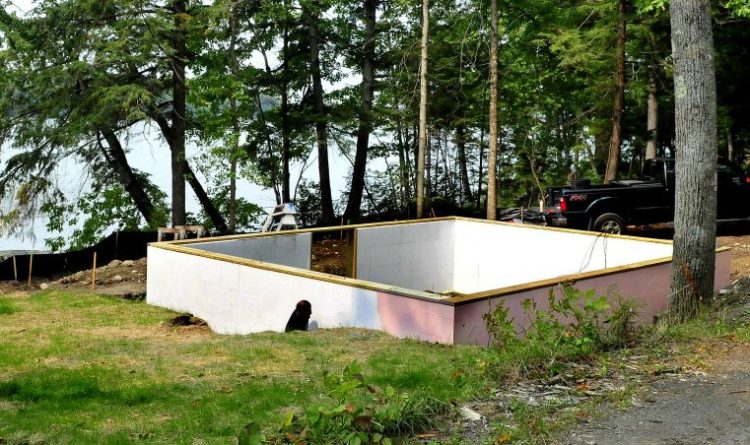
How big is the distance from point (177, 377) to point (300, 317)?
3856mm

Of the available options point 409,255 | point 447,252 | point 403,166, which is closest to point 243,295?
point 409,255

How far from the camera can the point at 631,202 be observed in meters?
17.8

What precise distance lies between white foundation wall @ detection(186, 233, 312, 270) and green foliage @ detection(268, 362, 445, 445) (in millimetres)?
9573

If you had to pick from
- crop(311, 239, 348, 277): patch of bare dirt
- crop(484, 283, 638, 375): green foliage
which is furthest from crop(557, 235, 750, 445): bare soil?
crop(311, 239, 348, 277): patch of bare dirt

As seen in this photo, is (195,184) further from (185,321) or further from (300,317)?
(300,317)

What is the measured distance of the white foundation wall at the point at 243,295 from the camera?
10.5m

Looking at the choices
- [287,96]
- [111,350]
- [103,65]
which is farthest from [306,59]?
[111,350]

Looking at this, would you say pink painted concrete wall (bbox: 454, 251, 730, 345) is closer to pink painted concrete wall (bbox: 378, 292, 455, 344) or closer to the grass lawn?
pink painted concrete wall (bbox: 378, 292, 455, 344)

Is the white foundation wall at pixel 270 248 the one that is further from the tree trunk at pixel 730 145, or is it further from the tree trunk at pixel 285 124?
the tree trunk at pixel 730 145

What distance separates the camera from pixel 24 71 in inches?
801

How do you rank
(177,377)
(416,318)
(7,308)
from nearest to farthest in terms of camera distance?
(177,377)
(416,318)
(7,308)

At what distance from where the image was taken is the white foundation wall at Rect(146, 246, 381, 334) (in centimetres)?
1045

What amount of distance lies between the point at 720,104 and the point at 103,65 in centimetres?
1900

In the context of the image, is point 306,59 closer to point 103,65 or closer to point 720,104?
point 103,65
